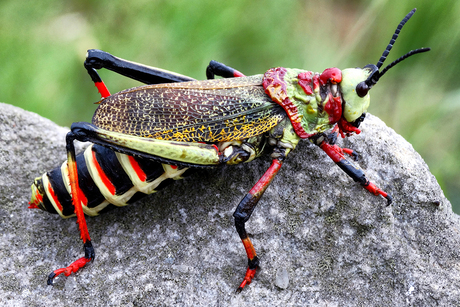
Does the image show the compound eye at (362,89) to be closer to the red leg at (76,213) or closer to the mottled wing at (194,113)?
the mottled wing at (194,113)

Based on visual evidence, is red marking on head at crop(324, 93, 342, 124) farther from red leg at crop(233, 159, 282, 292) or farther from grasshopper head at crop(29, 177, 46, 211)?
grasshopper head at crop(29, 177, 46, 211)

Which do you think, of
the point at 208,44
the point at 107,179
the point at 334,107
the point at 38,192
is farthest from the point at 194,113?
the point at 208,44

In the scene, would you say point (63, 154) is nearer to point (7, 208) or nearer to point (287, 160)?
point (7, 208)

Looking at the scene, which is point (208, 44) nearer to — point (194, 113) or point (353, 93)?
point (194, 113)

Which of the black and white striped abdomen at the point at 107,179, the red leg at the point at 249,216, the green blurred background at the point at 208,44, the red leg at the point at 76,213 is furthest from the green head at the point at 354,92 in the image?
the green blurred background at the point at 208,44

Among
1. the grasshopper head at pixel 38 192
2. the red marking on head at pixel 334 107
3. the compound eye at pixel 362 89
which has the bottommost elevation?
the grasshopper head at pixel 38 192

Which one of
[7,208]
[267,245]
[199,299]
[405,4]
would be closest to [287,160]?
[267,245]
